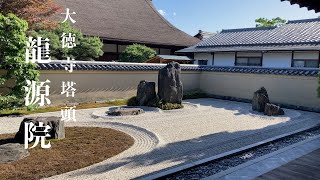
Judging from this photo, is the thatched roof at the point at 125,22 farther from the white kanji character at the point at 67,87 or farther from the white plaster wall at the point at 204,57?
the white kanji character at the point at 67,87

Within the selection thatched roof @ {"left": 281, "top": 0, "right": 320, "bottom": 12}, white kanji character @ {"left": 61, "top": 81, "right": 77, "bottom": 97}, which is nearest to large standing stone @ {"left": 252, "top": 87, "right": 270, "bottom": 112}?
thatched roof @ {"left": 281, "top": 0, "right": 320, "bottom": 12}

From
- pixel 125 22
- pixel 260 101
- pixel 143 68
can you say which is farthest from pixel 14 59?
pixel 125 22

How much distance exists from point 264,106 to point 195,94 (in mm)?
5591

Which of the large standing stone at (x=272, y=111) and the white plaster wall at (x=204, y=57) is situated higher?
the white plaster wall at (x=204, y=57)

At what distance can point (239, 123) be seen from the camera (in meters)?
10.5

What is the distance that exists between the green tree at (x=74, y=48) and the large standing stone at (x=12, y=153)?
423 inches

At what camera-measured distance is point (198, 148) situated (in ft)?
23.8

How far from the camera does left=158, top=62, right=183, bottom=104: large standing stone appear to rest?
1340cm

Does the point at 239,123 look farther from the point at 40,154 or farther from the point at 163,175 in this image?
the point at 40,154

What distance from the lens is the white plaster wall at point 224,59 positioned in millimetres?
21625

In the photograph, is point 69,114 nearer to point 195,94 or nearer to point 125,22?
point 195,94

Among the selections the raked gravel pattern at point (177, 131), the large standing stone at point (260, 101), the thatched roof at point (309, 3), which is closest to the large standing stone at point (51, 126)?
the raked gravel pattern at point (177, 131)

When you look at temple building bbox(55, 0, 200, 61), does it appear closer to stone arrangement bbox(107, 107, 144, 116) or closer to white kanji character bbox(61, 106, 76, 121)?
white kanji character bbox(61, 106, 76, 121)

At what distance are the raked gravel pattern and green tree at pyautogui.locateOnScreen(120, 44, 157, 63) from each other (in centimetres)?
818
